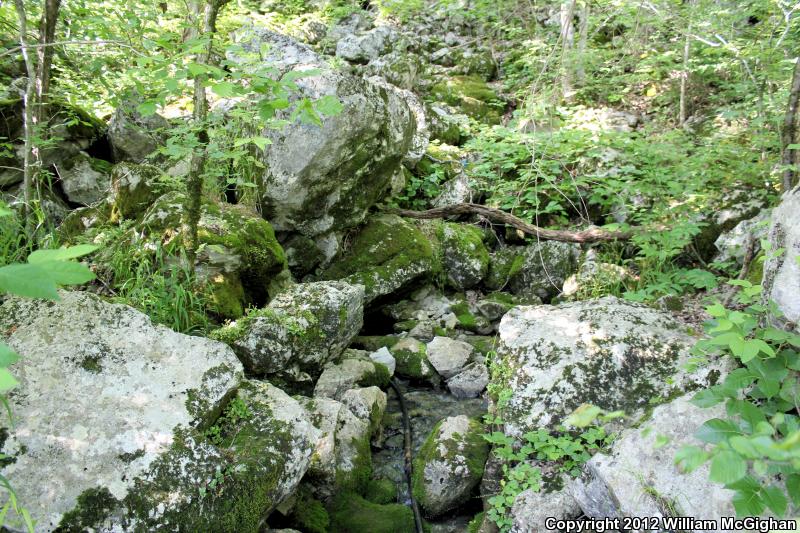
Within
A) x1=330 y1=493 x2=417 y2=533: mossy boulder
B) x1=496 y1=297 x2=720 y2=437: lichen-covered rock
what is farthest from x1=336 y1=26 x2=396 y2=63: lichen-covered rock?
x1=330 y1=493 x2=417 y2=533: mossy boulder

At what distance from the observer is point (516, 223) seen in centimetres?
809

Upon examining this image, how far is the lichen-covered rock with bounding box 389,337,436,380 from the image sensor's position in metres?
5.89

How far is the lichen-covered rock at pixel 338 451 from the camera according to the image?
12.8ft

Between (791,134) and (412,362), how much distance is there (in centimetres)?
478

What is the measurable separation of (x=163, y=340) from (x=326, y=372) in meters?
2.04

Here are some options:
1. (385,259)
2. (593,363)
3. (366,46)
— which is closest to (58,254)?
(593,363)

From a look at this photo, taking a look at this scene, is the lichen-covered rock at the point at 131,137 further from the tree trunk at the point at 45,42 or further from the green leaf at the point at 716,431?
the green leaf at the point at 716,431

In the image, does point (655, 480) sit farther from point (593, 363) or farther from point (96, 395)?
point (96, 395)

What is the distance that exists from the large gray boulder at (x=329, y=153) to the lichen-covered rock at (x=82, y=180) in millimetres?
2593

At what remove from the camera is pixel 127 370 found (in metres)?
3.25

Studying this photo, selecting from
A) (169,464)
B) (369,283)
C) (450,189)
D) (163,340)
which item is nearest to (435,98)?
(450,189)

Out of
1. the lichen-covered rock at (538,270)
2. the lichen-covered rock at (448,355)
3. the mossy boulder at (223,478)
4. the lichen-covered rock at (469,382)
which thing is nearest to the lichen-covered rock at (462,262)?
the lichen-covered rock at (538,270)

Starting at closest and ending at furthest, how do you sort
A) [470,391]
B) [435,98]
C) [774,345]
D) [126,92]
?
[774,345], [126,92], [470,391], [435,98]

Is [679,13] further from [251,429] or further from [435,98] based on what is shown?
[251,429]
